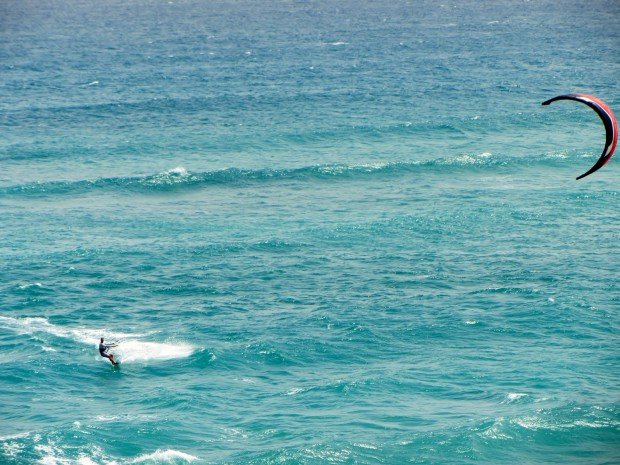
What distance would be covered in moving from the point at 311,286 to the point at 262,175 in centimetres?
4295

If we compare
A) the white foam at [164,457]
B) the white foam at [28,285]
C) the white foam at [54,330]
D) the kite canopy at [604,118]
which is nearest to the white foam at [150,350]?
the white foam at [54,330]

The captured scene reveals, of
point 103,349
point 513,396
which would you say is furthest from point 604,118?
point 103,349

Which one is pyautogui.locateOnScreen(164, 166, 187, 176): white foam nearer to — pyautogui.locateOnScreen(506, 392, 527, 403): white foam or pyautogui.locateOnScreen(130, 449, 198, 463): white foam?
pyautogui.locateOnScreen(506, 392, 527, 403): white foam

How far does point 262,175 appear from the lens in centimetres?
13562

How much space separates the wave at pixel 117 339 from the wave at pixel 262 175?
44396 mm

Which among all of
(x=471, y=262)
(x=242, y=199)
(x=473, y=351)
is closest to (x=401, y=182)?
Result: (x=242, y=199)

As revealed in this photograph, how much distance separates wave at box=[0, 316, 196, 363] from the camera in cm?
8106

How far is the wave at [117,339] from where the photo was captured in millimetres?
81062

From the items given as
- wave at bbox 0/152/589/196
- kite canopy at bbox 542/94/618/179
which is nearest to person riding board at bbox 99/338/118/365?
kite canopy at bbox 542/94/618/179

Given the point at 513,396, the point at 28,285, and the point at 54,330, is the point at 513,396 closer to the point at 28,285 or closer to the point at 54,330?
the point at 54,330

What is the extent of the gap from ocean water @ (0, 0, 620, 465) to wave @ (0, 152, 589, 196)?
46cm

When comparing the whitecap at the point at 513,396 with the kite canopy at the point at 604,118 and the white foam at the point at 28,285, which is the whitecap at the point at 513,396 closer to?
the kite canopy at the point at 604,118

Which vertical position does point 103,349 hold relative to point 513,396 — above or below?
above

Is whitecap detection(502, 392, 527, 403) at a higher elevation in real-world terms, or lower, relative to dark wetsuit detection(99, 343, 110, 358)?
lower
